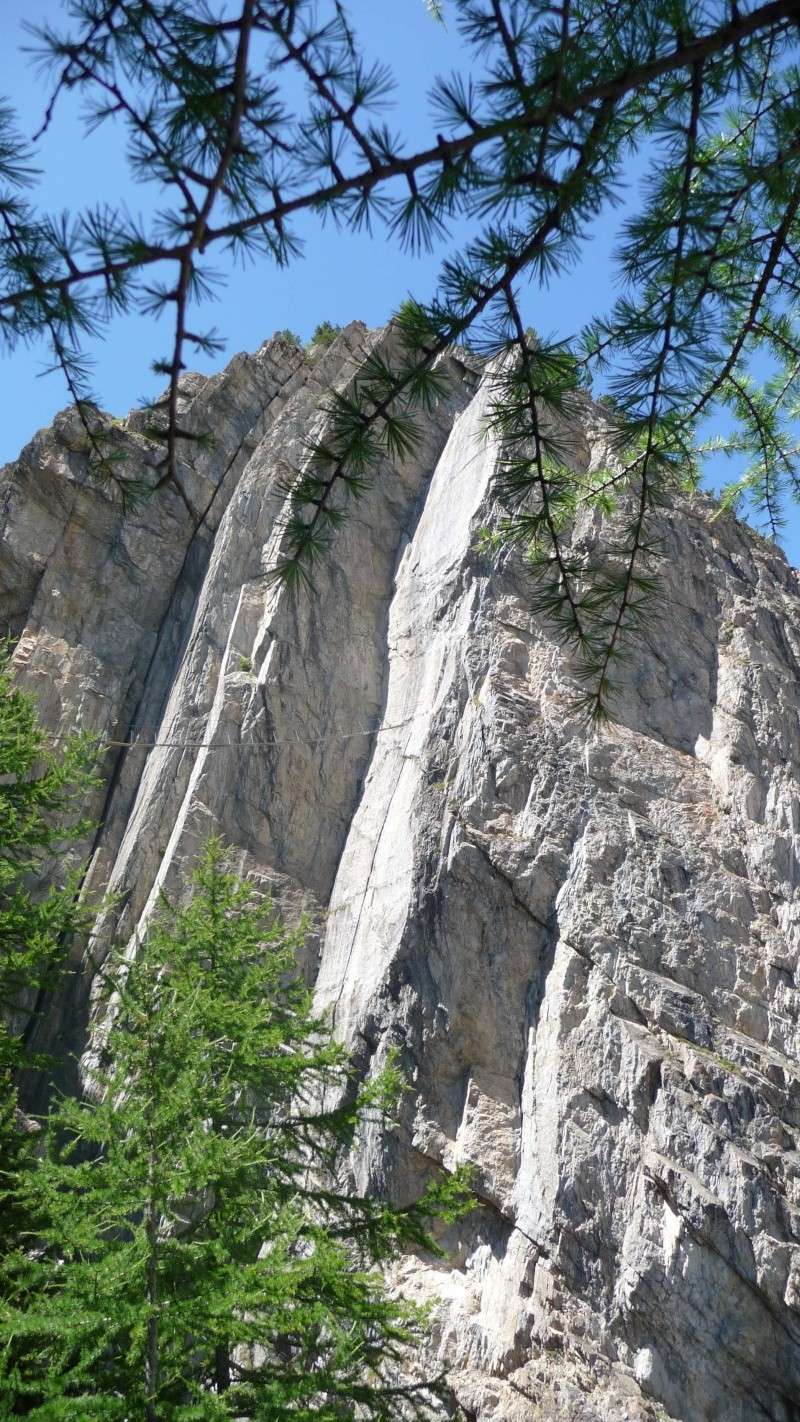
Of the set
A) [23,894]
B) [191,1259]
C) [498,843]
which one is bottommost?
[191,1259]

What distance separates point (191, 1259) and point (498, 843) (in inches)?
231

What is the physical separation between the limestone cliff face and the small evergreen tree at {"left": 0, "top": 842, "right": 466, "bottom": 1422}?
163 cm

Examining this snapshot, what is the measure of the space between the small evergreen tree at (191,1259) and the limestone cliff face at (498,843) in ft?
A: 5.35

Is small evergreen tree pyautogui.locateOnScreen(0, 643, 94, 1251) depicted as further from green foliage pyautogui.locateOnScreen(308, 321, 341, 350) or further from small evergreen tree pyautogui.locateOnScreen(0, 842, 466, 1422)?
green foliage pyautogui.locateOnScreen(308, 321, 341, 350)

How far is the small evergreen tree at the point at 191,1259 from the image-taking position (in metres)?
5.61

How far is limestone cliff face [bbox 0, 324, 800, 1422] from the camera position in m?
8.40

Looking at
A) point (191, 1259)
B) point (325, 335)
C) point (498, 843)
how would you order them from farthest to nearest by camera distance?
point (325, 335), point (498, 843), point (191, 1259)

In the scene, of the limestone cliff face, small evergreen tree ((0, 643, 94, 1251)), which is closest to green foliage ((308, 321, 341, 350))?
the limestone cliff face

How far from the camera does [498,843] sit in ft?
37.0

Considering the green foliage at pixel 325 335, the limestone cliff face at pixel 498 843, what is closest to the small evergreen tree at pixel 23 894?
the limestone cliff face at pixel 498 843

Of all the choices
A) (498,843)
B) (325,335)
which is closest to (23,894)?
(498,843)

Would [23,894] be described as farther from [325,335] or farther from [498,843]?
[325,335]

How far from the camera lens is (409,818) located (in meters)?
12.4

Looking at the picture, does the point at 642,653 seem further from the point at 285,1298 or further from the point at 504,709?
the point at 285,1298
